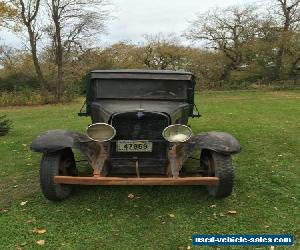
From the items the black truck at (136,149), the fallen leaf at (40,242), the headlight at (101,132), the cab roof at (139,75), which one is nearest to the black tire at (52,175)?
the black truck at (136,149)

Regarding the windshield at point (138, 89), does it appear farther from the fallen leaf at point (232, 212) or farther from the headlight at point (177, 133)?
the fallen leaf at point (232, 212)

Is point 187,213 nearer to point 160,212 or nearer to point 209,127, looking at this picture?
point 160,212

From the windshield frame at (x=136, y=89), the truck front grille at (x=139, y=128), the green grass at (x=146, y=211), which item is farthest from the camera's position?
the windshield frame at (x=136, y=89)

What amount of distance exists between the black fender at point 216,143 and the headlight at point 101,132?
107 cm

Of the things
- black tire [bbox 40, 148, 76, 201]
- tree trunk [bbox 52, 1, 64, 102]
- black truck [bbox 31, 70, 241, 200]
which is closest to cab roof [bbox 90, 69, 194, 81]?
black truck [bbox 31, 70, 241, 200]

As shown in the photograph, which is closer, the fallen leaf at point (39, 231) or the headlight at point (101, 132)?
the fallen leaf at point (39, 231)

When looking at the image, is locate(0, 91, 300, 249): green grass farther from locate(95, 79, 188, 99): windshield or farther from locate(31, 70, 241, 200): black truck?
locate(95, 79, 188, 99): windshield

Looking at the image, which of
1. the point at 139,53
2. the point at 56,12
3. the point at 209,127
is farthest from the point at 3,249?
the point at 139,53

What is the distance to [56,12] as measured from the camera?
22.2 metres

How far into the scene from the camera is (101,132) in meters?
5.06

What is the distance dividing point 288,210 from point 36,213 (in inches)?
124

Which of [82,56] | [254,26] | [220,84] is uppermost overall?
[254,26]

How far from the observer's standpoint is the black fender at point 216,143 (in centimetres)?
494

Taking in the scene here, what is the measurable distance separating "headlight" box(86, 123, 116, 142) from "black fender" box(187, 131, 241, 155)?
107 cm
